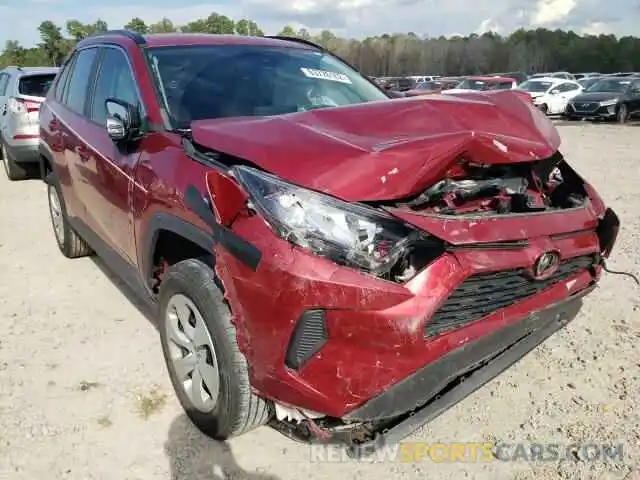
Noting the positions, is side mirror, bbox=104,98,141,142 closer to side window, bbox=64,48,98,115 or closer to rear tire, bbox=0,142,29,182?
side window, bbox=64,48,98,115

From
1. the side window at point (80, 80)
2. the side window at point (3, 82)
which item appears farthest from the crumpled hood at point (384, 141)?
the side window at point (3, 82)

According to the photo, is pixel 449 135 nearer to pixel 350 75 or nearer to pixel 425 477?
pixel 425 477

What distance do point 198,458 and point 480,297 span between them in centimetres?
137

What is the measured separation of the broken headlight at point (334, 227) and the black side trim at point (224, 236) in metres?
0.12

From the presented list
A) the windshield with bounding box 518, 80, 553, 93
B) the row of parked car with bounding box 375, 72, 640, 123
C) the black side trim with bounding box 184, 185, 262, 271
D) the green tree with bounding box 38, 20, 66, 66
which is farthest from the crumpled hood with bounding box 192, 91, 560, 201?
the green tree with bounding box 38, 20, 66, 66

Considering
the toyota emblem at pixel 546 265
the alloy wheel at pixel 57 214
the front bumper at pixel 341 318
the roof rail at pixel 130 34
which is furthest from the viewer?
the alloy wheel at pixel 57 214

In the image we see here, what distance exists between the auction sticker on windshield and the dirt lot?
185 cm

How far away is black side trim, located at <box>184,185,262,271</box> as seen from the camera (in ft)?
6.73

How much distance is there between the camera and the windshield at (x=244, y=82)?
3.08m

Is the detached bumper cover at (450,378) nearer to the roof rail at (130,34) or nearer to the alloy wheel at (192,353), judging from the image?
the alloy wheel at (192,353)

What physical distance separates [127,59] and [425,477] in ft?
8.71

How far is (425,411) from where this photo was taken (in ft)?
7.17

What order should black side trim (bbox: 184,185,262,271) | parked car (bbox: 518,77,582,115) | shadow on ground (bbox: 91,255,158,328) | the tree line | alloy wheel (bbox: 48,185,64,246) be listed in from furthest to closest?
the tree line → parked car (bbox: 518,77,582,115) → alloy wheel (bbox: 48,185,64,246) → shadow on ground (bbox: 91,255,158,328) → black side trim (bbox: 184,185,262,271)

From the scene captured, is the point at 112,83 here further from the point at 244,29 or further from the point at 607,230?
the point at 244,29
